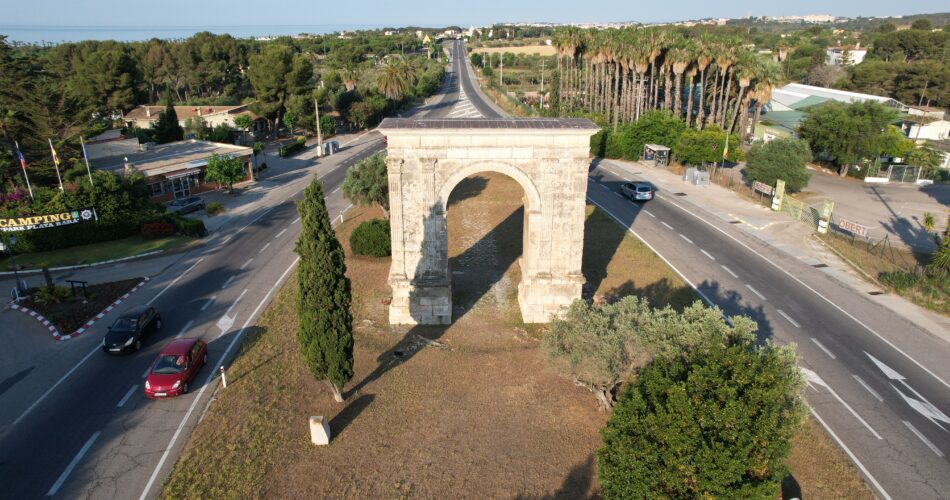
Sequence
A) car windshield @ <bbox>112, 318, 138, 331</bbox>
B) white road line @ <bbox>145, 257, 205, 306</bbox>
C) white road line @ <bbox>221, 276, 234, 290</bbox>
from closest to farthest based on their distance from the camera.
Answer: car windshield @ <bbox>112, 318, 138, 331</bbox> < white road line @ <bbox>145, 257, 205, 306</bbox> < white road line @ <bbox>221, 276, 234, 290</bbox>

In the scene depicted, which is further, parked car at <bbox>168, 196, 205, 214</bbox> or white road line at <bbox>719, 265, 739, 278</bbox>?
parked car at <bbox>168, 196, 205, 214</bbox>

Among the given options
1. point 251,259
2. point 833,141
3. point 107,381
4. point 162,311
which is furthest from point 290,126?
point 833,141

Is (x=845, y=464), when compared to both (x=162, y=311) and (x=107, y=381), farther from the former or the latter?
(x=162, y=311)

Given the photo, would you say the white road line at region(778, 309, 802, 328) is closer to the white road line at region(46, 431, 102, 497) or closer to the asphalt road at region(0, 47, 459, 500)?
the asphalt road at region(0, 47, 459, 500)

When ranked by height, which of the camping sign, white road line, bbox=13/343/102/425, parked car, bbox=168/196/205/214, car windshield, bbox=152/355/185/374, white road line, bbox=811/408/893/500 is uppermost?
the camping sign

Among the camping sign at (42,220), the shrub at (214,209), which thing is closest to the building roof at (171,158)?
the shrub at (214,209)

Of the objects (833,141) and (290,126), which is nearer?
(833,141)

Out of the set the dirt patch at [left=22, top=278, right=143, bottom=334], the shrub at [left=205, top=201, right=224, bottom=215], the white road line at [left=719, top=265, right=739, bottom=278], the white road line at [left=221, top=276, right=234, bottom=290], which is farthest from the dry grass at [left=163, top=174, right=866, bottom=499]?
the shrub at [left=205, top=201, right=224, bottom=215]

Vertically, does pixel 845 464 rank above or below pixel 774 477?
→ below
